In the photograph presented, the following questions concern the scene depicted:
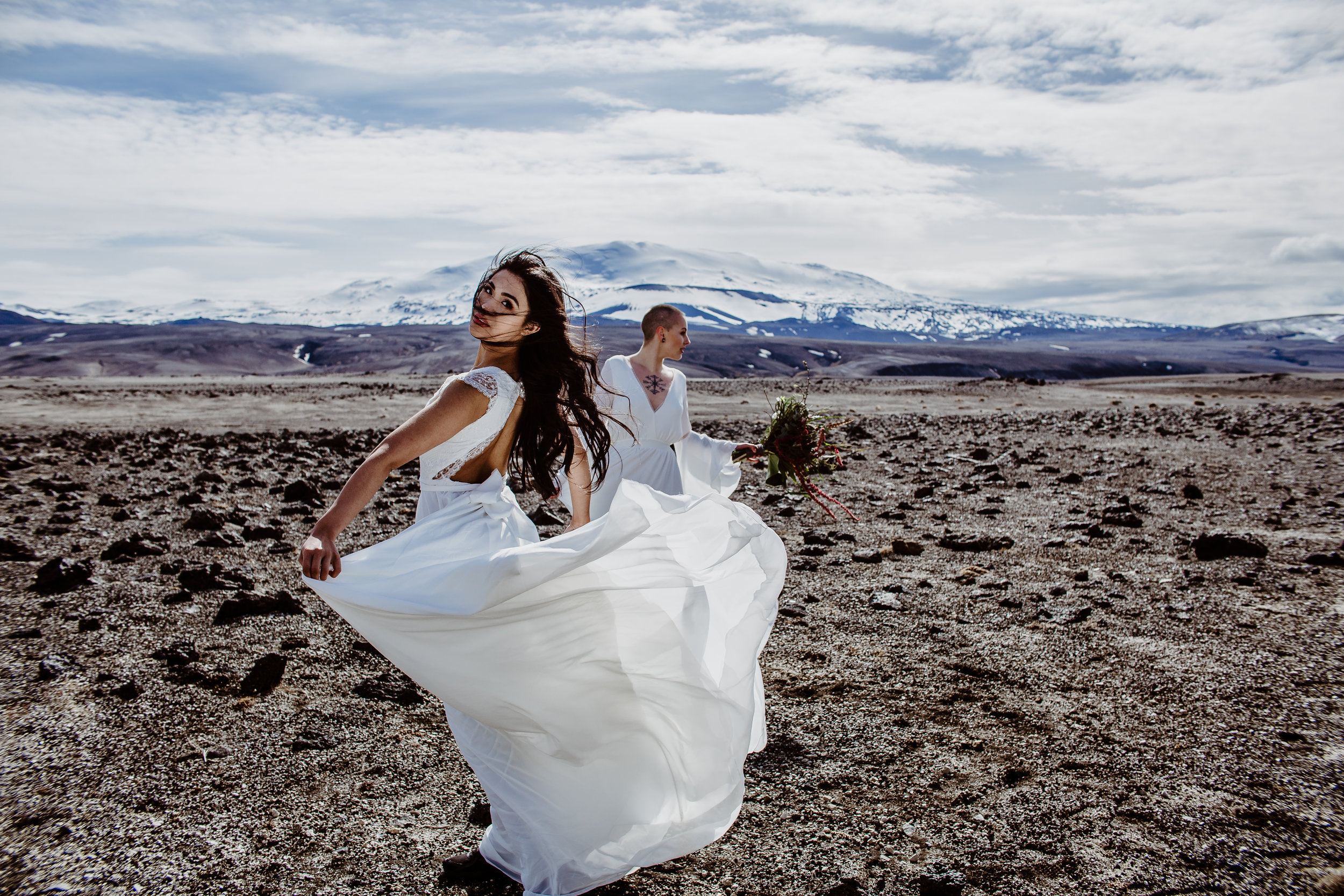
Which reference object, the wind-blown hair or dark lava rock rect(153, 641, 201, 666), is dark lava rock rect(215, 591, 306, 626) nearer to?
dark lava rock rect(153, 641, 201, 666)

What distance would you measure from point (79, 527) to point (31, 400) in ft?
82.1

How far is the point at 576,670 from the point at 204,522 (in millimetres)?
6464

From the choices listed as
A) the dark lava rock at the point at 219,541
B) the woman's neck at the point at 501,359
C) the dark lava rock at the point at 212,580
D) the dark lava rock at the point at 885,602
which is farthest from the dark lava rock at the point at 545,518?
the woman's neck at the point at 501,359

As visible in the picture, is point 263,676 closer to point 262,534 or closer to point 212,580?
point 212,580

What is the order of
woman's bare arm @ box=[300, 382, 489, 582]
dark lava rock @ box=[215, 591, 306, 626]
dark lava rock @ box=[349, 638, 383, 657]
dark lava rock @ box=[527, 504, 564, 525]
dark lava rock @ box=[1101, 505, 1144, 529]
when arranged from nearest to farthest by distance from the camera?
woman's bare arm @ box=[300, 382, 489, 582] < dark lava rock @ box=[349, 638, 383, 657] < dark lava rock @ box=[215, 591, 306, 626] < dark lava rock @ box=[1101, 505, 1144, 529] < dark lava rock @ box=[527, 504, 564, 525]

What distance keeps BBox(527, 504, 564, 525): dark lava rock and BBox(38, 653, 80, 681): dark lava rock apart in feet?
14.4

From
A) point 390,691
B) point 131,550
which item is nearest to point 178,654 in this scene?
point 390,691

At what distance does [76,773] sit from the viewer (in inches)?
136

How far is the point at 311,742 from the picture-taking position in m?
3.81

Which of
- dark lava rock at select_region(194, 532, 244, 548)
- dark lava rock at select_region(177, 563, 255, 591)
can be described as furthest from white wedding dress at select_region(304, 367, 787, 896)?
dark lava rock at select_region(194, 532, 244, 548)

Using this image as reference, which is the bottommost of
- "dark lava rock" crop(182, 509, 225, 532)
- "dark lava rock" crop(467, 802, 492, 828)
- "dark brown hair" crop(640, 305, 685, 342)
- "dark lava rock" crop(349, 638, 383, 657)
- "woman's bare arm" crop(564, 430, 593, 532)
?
"dark lava rock" crop(467, 802, 492, 828)

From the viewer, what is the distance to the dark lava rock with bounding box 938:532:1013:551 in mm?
7402

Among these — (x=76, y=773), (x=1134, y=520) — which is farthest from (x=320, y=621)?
(x=1134, y=520)

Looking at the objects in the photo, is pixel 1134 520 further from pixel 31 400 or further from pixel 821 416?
pixel 31 400
